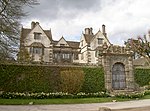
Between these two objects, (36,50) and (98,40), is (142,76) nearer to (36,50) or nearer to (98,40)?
(98,40)

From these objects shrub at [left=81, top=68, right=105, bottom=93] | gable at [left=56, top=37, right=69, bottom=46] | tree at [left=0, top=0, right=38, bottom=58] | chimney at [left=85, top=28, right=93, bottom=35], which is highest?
chimney at [left=85, top=28, right=93, bottom=35]

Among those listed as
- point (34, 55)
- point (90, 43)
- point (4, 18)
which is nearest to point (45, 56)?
point (34, 55)

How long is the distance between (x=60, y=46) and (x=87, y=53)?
642 centimetres

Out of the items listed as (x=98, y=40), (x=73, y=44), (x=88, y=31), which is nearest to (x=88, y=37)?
(x=98, y=40)

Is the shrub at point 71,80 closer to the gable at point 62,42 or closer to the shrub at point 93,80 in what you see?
the shrub at point 93,80

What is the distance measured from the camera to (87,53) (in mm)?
48156

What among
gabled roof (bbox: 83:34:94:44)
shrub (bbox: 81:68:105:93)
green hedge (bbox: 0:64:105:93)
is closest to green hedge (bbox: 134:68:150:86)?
shrub (bbox: 81:68:105:93)

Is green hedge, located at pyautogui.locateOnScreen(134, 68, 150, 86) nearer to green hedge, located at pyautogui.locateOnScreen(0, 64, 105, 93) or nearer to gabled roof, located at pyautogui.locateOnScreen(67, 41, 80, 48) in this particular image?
green hedge, located at pyautogui.locateOnScreen(0, 64, 105, 93)

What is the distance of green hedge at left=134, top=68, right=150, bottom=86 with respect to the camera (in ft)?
112

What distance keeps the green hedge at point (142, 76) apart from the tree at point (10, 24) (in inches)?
844

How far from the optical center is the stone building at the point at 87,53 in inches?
1292

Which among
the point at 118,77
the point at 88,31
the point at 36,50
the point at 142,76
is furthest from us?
the point at 88,31

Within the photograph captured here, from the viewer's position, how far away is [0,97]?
2302 centimetres

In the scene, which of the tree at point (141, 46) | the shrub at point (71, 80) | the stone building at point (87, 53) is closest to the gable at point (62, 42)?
the stone building at point (87, 53)
